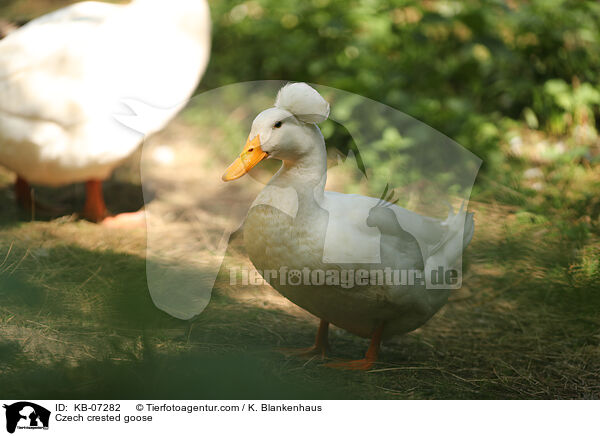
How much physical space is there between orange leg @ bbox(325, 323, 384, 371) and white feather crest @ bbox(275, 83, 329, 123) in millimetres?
649

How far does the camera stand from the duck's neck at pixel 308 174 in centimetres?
153

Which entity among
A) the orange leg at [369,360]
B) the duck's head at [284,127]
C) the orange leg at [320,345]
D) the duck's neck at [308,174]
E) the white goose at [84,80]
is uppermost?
the duck's head at [284,127]

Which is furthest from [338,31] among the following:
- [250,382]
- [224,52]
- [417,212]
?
[250,382]

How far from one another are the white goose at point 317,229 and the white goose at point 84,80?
0.71 meters

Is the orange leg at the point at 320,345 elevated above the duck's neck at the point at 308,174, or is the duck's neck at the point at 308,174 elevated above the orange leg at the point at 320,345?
the duck's neck at the point at 308,174

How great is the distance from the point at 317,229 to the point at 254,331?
1.37 ft

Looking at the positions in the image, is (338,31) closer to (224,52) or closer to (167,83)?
(224,52)

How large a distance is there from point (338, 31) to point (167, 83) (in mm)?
1407

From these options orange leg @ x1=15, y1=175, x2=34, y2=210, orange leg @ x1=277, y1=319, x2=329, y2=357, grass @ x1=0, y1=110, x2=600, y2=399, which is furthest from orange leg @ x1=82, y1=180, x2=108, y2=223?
orange leg @ x1=277, y1=319, x2=329, y2=357

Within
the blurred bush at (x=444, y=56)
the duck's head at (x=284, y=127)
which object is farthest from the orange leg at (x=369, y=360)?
the blurred bush at (x=444, y=56)

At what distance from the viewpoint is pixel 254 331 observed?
A: 1.76m

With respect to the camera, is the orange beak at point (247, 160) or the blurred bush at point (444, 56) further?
the blurred bush at point (444, 56)
